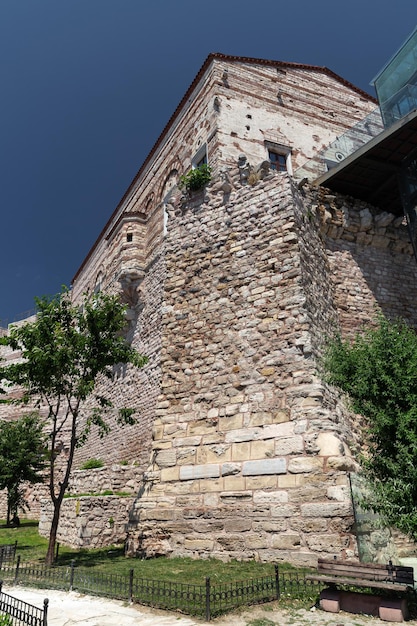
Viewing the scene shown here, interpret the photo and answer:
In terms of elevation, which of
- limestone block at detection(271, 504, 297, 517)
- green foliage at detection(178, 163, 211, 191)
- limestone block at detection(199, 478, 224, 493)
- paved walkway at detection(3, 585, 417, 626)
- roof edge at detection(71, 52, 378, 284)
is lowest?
paved walkway at detection(3, 585, 417, 626)

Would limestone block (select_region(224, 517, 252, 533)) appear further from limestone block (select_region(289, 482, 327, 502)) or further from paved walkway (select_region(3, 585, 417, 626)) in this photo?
paved walkway (select_region(3, 585, 417, 626))

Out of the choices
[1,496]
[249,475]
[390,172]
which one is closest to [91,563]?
[249,475]

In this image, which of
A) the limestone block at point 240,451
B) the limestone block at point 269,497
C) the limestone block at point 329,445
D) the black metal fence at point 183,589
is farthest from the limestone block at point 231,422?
the black metal fence at point 183,589

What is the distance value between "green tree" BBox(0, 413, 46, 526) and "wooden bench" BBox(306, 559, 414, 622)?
623 inches

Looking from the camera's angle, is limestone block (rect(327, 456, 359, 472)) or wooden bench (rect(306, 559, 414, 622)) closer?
wooden bench (rect(306, 559, 414, 622))

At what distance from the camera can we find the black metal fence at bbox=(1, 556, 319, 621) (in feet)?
18.2

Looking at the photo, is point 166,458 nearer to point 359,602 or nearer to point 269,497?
point 269,497

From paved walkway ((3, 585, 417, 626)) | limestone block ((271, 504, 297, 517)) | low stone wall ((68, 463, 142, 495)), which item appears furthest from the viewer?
low stone wall ((68, 463, 142, 495))

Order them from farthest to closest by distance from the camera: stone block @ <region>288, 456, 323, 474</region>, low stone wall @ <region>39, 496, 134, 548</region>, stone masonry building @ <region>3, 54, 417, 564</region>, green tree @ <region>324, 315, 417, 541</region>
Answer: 1. low stone wall @ <region>39, 496, 134, 548</region>
2. stone masonry building @ <region>3, 54, 417, 564</region>
3. stone block @ <region>288, 456, 323, 474</region>
4. green tree @ <region>324, 315, 417, 541</region>

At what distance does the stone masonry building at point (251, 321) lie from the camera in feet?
27.9

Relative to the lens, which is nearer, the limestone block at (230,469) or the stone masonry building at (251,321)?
the stone masonry building at (251,321)

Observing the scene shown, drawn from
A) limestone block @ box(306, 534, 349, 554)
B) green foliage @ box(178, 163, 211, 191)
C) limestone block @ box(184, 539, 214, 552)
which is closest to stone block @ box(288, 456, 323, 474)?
limestone block @ box(306, 534, 349, 554)

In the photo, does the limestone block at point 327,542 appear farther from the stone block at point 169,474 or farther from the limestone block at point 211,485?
the stone block at point 169,474

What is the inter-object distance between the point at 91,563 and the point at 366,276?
10448 mm
